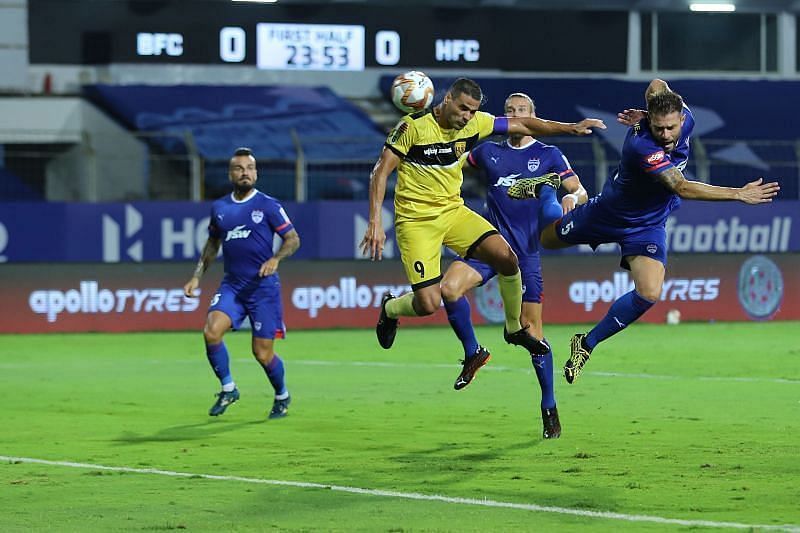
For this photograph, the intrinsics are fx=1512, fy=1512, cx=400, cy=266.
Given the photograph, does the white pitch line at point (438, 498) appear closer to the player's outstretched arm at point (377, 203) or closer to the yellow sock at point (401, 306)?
the player's outstretched arm at point (377, 203)

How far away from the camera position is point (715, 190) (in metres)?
10.6

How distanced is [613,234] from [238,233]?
12.9 ft

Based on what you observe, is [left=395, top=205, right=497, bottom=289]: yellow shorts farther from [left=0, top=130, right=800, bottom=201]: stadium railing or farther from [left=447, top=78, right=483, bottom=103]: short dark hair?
[left=0, top=130, right=800, bottom=201]: stadium railing

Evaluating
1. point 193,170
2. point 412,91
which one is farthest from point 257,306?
point 193,170

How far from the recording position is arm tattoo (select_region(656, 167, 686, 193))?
35.6 ft

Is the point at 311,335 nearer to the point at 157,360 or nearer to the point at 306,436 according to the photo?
the point at 157,360

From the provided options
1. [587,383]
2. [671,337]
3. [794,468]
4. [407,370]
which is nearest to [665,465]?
[794,468]

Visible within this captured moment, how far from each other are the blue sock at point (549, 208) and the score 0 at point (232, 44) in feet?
74.0

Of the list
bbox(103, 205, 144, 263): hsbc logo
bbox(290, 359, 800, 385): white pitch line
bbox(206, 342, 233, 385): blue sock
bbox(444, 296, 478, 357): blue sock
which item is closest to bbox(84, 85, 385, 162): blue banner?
bbox(103, 205, 144, 263): hsbc logo

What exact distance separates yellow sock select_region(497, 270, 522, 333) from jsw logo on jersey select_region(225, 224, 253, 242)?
3.14 m

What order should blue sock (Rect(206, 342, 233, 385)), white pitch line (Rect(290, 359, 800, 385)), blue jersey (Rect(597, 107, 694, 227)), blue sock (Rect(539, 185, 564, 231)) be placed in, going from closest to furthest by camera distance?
blue jersey (Rect(597, 107, 694, 227)) < blue sock (Rect(539, 185, 564, 231)) < blue sock (Rect(206, 342, 233, 385)) < white pitch line (Rect(290, 359, 800, 385))

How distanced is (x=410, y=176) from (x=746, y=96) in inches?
1060

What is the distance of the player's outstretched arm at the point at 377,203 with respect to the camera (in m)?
11.1

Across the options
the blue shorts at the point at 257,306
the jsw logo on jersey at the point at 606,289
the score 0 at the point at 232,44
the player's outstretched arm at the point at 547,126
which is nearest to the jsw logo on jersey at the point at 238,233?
the blue shorts at the point at 257,306
